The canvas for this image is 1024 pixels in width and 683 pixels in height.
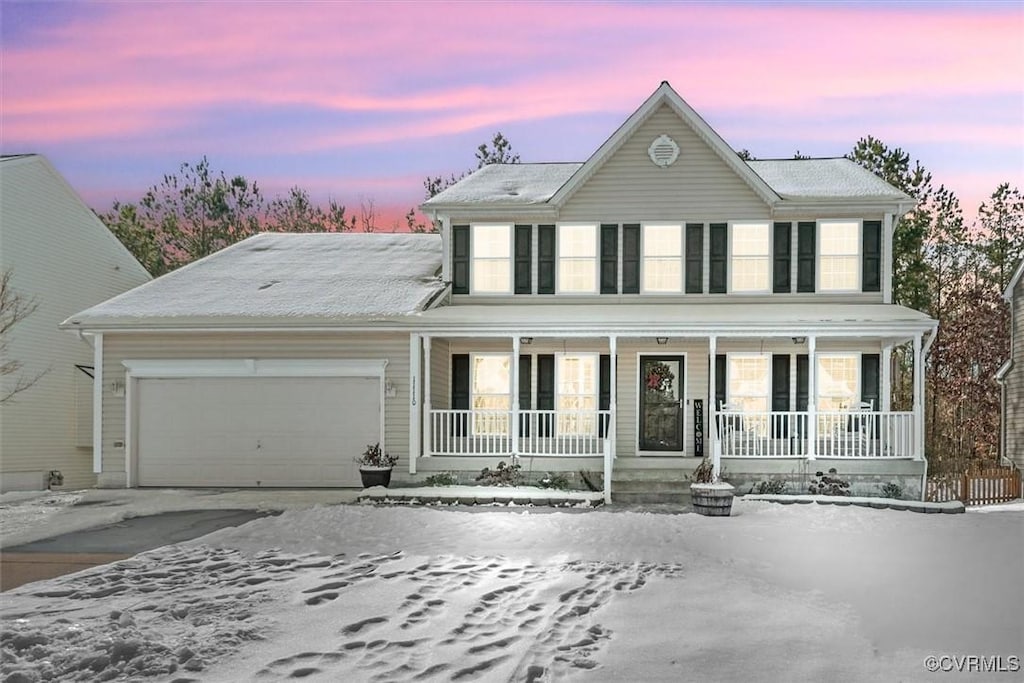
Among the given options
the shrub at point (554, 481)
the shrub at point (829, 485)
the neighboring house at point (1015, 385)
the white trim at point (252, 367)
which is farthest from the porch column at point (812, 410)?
the neighboring house at point (1015, 385)

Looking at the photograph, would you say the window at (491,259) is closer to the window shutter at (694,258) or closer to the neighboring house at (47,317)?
the window shutter at (694,258)

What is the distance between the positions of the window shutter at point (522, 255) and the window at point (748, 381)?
4561mm

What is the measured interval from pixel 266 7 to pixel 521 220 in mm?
7121

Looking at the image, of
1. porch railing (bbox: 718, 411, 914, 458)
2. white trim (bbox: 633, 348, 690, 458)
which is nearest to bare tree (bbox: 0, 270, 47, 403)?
white trim (bbox: 633, 348, 690, 458)

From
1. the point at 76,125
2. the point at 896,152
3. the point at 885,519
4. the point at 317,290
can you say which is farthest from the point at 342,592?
the point at 896,152

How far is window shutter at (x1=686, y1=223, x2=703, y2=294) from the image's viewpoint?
1644cm

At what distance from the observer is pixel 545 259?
16.8 metres

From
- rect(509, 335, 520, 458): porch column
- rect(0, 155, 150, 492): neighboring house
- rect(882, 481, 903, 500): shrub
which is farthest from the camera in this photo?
rect(0, 155, 150, 492): neighboring house

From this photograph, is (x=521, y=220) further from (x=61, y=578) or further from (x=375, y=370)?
(x=61, y=578)

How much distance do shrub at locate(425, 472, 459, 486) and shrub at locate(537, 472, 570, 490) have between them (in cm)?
159

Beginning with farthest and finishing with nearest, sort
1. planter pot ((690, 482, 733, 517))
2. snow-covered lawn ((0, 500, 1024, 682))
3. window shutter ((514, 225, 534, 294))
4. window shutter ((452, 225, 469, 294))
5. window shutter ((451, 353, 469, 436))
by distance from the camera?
window shutter ((452, 225, 469, 294)) → window shutter ((514, 225, 534, 294)) → window shutter ((451, 353, 469, 436)) → planter pot ((690, 482, 733, 517)) → snow-covered lawn ((0, 500, 1024, 682))

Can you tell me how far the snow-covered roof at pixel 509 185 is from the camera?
55.4ft

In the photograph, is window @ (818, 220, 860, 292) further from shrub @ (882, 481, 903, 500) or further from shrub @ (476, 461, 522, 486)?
shrub @ (476, 461, 522, 486)

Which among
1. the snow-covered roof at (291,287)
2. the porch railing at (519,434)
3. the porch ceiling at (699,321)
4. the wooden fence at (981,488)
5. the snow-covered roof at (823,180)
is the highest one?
the snow-covered roof at (823,180)
